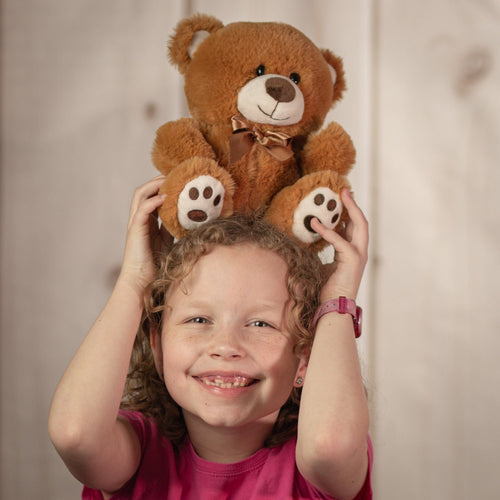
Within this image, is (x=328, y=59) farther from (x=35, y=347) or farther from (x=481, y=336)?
(x=35, y=347)

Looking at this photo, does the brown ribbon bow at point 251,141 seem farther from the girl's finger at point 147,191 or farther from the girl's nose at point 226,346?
the girl's nose at point 226,346

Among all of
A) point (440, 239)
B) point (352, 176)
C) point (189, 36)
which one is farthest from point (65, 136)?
point (440, 239)

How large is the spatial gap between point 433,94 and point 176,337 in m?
0.80

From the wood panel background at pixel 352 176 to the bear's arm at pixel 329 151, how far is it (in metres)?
0.43

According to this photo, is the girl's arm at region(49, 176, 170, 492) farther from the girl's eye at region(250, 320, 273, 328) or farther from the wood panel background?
the wood panel background

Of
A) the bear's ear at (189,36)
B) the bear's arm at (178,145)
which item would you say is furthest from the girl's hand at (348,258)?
the bear's ear at (189,36)

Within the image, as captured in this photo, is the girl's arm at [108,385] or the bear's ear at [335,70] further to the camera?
the bear's ear at [335,70]

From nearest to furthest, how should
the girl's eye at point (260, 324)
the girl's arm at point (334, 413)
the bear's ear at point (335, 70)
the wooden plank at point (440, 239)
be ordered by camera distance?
the girl's arm at point (334, 413)
the girl's eye at point (260, 324)
the bear's ear at point (335, 70)
the wooden plank at point (440, 239)

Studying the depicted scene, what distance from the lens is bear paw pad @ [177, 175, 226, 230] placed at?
35.4 inches

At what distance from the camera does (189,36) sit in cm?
100

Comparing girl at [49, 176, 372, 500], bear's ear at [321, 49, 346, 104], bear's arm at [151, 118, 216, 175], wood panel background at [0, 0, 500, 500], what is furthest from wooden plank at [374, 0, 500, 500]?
bear's arm at [151, 118, 216, 175]

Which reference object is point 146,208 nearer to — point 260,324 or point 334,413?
point 260,324

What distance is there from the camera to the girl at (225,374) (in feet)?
2.75

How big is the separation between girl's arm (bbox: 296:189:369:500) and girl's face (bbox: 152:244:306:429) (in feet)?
0.19
